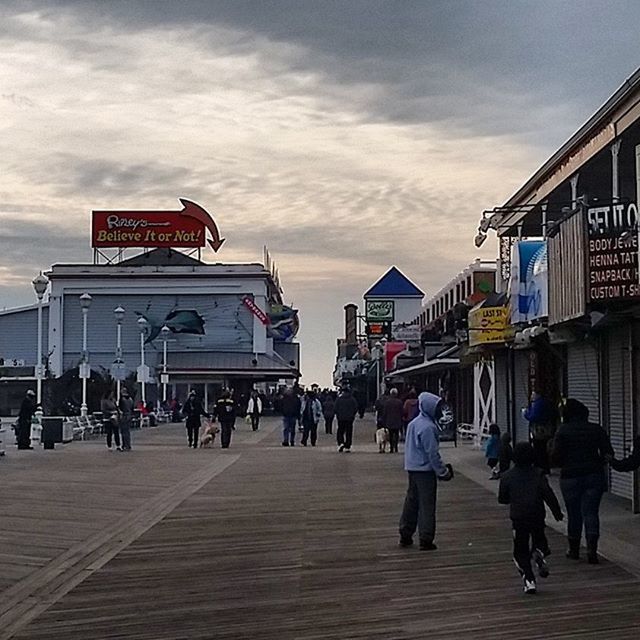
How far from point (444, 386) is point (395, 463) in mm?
17251

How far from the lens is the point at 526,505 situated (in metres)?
11.0

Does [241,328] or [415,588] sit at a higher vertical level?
[241,328]

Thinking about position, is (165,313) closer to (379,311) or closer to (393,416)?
(379,311)

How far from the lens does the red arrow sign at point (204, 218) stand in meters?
85.8

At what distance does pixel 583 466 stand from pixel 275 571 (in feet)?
10.3

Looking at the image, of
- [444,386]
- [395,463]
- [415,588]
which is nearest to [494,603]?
[415,588]

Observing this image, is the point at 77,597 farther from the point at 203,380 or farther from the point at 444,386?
the point at 203,380

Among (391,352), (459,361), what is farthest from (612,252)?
(391,352)

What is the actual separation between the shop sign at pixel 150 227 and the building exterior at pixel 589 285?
192 feet

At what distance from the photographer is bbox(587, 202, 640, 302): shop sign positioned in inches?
600

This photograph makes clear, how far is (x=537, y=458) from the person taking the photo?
11.5 m

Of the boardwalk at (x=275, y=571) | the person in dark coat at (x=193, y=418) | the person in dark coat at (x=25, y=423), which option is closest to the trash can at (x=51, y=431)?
the person in dark coat at (x=25, y=423)

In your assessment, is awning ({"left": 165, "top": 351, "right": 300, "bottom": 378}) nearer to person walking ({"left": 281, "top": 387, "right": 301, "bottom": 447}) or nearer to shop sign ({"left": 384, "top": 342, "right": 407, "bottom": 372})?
shop sign ({"left": 384, "top": 342, "right": 407, "bottom": 372})

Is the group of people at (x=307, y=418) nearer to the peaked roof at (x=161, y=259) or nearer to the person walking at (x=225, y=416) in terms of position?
the person walking at (x=225, y=416)
